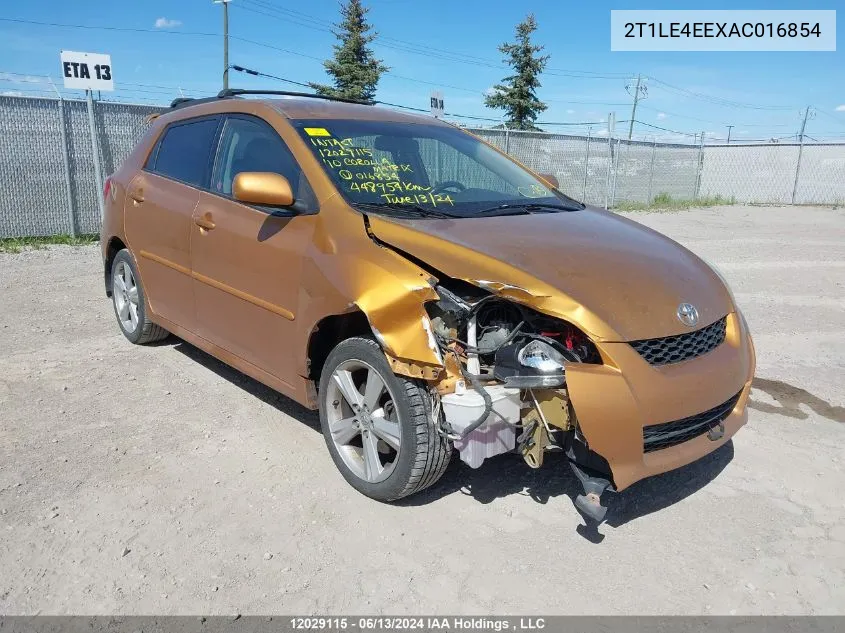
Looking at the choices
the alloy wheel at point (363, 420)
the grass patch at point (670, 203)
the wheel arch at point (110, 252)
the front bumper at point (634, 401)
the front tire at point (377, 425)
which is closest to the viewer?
the front bumper at point (634, 401)

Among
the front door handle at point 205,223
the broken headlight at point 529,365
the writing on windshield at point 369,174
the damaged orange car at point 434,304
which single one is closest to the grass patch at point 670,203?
the damaged orange car at point 434,304

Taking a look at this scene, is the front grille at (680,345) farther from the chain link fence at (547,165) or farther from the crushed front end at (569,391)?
the chain link fence at (547,165)

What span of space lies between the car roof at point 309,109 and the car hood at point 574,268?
3.53ft

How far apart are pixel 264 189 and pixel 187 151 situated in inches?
59.4

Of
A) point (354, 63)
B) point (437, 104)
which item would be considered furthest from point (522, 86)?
point (437, 104)

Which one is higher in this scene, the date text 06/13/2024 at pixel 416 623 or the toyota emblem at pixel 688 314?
the toyota emblem at pixel 688 314

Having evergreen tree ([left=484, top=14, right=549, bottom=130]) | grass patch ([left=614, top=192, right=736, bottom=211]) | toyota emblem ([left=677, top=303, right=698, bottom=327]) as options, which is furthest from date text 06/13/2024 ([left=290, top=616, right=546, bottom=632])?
evergreen tree ([left=484, top=14, right=549, bottom=130])

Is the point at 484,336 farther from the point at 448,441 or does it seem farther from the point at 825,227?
the point at 825,227

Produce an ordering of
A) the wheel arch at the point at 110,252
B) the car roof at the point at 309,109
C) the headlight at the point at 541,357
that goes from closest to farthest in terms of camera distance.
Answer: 1. the headlight at the point at 541,357
2. the car roof at the point at 309,109
3. the wheel arch at the point at 110,252

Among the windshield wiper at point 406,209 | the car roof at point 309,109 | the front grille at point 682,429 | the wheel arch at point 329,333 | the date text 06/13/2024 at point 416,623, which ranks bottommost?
the date text 06/13/2024 at point 416,623

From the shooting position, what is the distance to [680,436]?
9.43 ft

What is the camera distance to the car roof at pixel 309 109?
3824 millimetres

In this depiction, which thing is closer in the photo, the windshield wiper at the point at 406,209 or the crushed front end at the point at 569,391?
the crushed front end at the point at 569,391

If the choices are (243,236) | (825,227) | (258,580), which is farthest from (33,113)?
(825,227)
